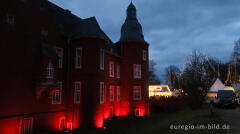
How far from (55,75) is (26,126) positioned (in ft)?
15.2

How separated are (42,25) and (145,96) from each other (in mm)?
15841

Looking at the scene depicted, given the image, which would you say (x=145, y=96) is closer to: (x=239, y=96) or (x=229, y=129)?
(x=229, y=129)

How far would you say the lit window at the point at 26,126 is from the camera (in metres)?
14.2

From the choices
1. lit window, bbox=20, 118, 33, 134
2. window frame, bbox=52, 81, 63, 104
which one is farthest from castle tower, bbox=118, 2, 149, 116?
lit window, bbox=20, 118, 33, 134

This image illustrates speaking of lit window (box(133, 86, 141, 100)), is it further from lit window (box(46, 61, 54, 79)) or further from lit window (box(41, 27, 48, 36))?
lit window (box(41, 27, 48, 36))

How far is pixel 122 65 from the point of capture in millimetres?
26141

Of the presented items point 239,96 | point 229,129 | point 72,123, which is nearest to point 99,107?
point 72,123

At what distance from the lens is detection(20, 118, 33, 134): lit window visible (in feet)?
46.6

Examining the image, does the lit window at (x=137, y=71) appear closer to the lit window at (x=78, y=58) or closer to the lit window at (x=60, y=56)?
the lit window at (x=78, y=58)

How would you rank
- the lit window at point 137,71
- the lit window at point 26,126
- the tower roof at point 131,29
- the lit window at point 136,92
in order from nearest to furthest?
1. the lit window at point 26,126
2. the lit window at point 136,92
3. the lit window at point 137,71
4. the tower roof at point 131,29

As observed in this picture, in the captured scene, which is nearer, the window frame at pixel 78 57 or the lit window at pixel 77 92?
the lit window at pixel 77 92

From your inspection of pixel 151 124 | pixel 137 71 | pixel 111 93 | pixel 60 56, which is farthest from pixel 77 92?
pixel 137 71

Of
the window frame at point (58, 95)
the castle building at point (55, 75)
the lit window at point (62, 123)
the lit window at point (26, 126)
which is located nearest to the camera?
the castle building at point (55, 75)

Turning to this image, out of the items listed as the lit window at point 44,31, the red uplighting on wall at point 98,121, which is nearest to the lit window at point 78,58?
the lit window at point 44,31
